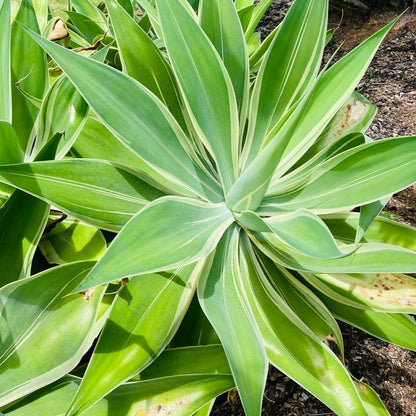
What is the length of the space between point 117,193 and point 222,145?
0.85 ft

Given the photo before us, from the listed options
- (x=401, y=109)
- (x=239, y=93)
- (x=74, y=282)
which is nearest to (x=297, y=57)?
(x=239, y=93)

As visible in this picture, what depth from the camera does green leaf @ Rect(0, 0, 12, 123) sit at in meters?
0.88

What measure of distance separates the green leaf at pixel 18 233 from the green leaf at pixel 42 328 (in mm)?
55

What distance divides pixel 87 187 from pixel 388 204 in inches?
47.0

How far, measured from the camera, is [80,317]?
2.60ft

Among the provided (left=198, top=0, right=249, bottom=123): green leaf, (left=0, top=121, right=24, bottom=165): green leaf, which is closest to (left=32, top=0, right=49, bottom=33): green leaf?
(left=198, top=0, right=249, bottom=123): green leaf

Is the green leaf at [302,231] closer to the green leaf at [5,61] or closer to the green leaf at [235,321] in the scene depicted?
the green leaf at [235,321]

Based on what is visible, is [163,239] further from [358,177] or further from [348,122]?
[348,122]

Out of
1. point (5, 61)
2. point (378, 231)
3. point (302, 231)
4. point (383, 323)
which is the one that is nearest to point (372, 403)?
point (383, 323)

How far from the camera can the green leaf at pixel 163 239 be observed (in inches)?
26.5

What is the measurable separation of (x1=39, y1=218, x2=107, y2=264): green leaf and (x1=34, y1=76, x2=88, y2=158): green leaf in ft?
0.60

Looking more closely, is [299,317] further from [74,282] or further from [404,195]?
[404,195]

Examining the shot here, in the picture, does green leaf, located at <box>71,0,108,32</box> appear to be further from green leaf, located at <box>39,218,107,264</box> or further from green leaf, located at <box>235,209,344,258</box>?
green leaf, located at <box>235,209,344,258</box>

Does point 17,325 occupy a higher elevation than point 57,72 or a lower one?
lower
